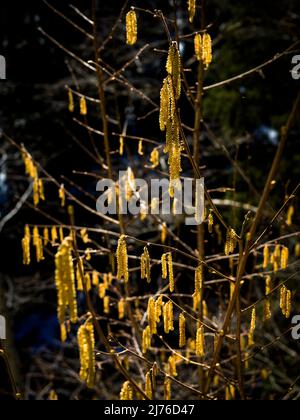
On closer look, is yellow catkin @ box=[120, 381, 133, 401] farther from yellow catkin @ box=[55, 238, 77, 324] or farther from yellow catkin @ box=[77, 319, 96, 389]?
yellow catkin @ box=[55, 238, 77, 324]

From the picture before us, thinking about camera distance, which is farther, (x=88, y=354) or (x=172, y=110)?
(x=172, y=110)

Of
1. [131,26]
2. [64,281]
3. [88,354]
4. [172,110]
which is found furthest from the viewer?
[131,26]

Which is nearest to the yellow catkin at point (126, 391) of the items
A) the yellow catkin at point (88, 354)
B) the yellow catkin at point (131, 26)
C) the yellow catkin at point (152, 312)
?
the yellow catkin at point (152, 312)

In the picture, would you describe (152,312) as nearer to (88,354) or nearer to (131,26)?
(88,354)

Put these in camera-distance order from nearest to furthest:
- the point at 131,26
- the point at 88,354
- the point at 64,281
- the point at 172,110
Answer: the point at 64,281 < the point at 88,354 < the point at 172,110 < the point at 131,26

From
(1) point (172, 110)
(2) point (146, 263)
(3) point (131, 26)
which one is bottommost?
(2) point (146, 263)

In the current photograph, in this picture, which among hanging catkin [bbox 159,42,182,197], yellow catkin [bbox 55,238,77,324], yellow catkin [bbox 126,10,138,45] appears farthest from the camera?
yellow catkin [bbox 126,10,138,45]

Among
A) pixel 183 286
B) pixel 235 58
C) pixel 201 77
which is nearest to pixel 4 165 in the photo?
pixel 183 286

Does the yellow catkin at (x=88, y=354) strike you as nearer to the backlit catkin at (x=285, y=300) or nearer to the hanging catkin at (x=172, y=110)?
the hanging catkin at (x=172, y=110)

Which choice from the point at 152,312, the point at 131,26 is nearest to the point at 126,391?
the point at 152,312

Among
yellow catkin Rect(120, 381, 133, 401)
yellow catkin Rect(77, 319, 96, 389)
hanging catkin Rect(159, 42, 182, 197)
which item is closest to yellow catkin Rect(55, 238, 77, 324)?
yellow catkin Rect(77, 319, 96, 389)

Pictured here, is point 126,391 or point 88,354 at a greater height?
point 88,354

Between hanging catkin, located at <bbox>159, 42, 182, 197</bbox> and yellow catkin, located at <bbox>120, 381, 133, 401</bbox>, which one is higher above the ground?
hanging catkin, located at <bbox>159, 42, 182, 197</bbox>
